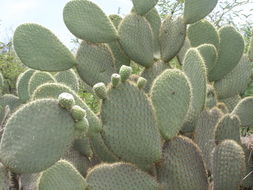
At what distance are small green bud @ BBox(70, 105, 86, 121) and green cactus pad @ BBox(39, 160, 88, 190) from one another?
0.91 ft

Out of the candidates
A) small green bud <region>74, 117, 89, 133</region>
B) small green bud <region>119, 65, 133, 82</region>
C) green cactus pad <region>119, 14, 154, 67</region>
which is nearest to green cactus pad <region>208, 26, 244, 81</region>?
green cactus pad <region>119, 14, 154, 67</region>

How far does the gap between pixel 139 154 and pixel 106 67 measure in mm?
867

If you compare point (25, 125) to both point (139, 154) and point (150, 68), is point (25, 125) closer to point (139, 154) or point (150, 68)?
point (139, 154)

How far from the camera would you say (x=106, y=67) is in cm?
256

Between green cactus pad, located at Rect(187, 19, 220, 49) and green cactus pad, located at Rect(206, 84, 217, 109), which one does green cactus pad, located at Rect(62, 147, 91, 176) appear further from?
green cactus pad, located at Rect(187, 19, 220, 49)

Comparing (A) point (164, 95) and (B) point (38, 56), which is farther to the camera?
(B) point (38, 56)

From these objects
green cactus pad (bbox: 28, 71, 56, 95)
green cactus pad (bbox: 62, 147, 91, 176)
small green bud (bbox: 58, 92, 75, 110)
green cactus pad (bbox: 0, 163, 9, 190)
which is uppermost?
small green bud (bbox: 58, 92, 75, 110)

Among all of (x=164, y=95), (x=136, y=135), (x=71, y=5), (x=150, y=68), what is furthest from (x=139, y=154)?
(x=71, y=5)

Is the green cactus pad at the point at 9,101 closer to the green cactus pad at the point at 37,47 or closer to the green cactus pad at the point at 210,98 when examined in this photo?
the green cactus pad at the point at 37,47

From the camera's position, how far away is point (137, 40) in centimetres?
255

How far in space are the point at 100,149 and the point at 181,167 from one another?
0.39 meters

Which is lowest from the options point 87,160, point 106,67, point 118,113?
point 87,160

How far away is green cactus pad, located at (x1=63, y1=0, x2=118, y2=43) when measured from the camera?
2555 millimetres

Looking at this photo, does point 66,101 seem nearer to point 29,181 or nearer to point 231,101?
point 29,181
